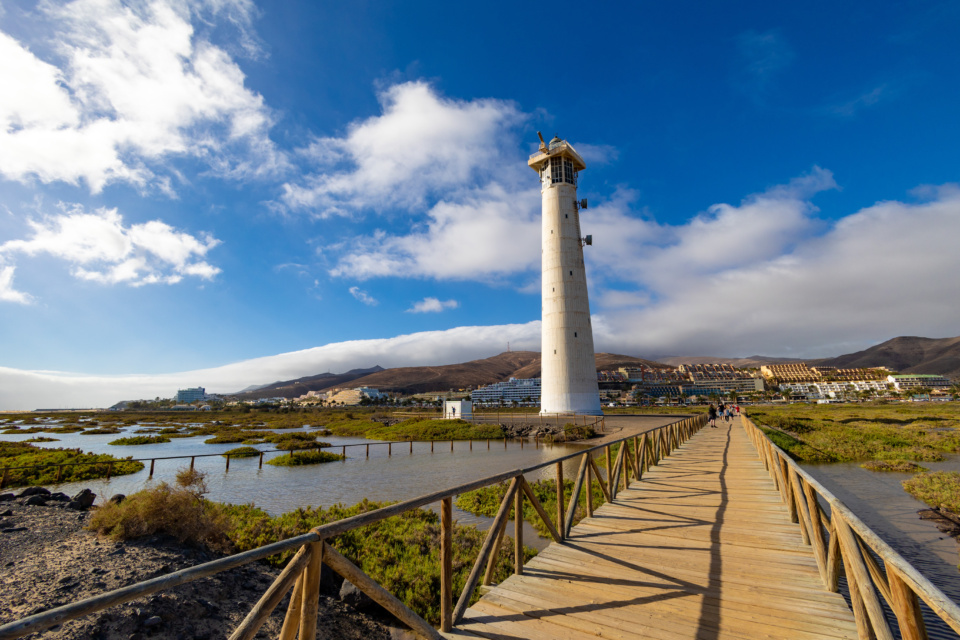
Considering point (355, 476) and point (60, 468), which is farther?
point (355, 476)

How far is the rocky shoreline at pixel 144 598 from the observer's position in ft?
18.3

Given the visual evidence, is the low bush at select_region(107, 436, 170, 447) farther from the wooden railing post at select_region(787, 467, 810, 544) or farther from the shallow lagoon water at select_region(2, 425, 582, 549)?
the wooden railing post at select_region(787, 467, 810, 544)

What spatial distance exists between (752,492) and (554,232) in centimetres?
3339

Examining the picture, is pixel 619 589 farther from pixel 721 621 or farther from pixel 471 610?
pixel 471 610

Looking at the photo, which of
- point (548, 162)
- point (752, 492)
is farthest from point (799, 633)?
point (548, 162)

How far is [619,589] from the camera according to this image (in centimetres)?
497

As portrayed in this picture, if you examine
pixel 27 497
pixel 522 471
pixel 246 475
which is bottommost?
pixel 246 475

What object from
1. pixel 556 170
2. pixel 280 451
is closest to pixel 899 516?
pixel 280 451

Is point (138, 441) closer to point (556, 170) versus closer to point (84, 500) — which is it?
point (84, 500)

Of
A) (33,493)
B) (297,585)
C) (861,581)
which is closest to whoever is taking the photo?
(297,585)

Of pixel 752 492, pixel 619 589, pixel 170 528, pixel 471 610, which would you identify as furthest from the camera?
pixel 752 492

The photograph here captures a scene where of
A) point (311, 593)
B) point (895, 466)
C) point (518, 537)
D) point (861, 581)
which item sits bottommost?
point (895, 466)

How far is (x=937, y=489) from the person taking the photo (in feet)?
48.0

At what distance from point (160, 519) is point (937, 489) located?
22250mm
